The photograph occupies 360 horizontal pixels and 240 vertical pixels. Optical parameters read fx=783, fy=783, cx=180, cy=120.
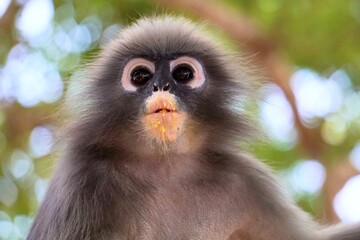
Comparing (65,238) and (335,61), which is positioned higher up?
(335,61)

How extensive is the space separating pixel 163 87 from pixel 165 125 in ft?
0.53

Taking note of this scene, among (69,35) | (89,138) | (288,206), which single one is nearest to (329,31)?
(69,35)

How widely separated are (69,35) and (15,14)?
0.79 meters

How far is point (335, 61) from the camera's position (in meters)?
6.66

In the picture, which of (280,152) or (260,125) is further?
Answer: (280,152)

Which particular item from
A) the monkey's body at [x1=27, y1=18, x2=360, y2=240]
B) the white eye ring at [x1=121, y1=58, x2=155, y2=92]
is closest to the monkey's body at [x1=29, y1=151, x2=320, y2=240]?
the monkey's body at [x1=27, y1=18, x2=360, y2=240]

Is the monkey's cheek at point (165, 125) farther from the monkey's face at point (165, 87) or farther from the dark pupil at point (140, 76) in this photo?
the dark pupil at point (140, 76)

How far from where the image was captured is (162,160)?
3.58 metres

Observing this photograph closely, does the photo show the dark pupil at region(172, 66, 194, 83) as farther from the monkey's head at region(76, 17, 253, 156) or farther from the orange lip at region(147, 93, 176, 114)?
the orange lip at region(147, 93, 176, 114)

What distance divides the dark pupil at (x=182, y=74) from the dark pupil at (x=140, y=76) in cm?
12

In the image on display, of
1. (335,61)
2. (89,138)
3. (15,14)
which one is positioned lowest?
(89,138)

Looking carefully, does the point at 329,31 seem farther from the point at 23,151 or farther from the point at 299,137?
the point at 23,151

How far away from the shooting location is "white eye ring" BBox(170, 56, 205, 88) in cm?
351

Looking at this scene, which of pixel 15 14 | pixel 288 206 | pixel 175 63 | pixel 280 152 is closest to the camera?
pixel 175 63
